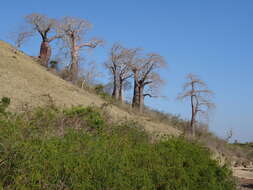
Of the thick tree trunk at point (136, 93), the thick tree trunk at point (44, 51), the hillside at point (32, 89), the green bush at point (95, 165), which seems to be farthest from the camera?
the thick tree trunk at point (136, 93)

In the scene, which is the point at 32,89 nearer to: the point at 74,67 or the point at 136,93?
the point at 74,67

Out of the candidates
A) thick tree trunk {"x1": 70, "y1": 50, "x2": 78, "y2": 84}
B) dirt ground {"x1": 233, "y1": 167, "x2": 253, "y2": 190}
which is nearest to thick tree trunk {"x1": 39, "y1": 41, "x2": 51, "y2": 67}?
thick tree trunk {"x1": 70, "y1": 50, "x2": 78, "y2": 84}

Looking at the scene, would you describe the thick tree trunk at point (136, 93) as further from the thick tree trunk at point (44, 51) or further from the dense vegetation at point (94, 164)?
the dense vegetation at point (94, 164)

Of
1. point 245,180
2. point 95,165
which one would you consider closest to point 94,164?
point 95,165

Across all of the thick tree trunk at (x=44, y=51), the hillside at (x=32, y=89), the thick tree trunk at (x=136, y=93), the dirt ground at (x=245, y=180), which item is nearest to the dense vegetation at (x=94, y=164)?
the dirt ground at (x=245, y=180)

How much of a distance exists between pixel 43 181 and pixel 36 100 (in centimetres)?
1380

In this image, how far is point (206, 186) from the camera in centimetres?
671

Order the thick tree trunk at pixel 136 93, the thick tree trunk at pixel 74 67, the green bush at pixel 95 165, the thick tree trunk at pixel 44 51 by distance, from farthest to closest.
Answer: the thick tree trunk at pixel 136 93, the thick tree trunk at pixel 44 51, the thick tree trunk at pixel 74 67, the green bush at pixel 95 165

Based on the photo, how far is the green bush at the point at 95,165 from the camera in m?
4.40

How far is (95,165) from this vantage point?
5.01 meters

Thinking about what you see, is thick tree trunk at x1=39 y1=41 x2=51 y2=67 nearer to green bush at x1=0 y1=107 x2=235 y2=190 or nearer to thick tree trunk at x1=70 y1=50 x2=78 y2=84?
thick tree trunk at x1=70 y1=50 x2=78 y2=84

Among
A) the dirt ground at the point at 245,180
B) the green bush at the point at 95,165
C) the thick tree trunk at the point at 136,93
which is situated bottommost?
the dirt ground at the point at 245,180

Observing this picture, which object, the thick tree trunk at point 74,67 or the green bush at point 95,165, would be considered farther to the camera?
the thick tree trunk at point 74,67

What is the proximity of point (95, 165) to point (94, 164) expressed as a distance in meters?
0.02
